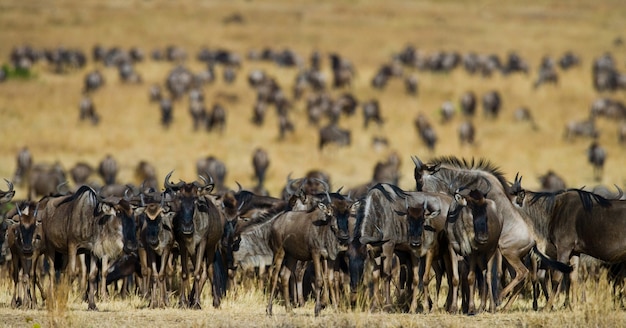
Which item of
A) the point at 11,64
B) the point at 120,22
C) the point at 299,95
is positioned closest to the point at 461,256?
the point at 299,95

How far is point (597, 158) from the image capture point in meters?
29.8

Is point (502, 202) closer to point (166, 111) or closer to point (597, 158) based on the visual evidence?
point (597, 158)

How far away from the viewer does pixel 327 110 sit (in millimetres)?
38344

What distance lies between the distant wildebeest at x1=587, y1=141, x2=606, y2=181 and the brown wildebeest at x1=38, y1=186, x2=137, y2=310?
2008 centimetres

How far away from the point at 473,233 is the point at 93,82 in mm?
33179

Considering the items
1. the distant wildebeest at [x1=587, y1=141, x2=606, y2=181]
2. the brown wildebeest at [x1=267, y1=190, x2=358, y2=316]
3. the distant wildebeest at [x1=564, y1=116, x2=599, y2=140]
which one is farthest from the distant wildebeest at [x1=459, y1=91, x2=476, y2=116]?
the brown wildebeest at [x1=267, y1=190, x2=358, y2=316]

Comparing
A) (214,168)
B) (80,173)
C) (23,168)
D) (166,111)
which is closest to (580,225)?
(214,168)

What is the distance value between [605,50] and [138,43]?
1132 inches

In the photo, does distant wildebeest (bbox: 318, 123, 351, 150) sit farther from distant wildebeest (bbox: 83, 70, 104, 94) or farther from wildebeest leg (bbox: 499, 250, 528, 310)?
wildebeest leg (bbox: 499, 250, 528, 310)

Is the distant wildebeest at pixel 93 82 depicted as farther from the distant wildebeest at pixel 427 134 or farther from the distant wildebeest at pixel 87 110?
the distant wildebeest at pixel 427 134

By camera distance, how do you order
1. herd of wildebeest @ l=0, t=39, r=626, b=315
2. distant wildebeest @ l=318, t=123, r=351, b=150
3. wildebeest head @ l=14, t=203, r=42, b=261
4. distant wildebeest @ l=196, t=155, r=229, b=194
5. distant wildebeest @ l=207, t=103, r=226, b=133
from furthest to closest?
distant wildebeest @ l=207, t=103, r=226, b=133 → distant wildebeest @ l=318, t=123, r=351, b=150 → distant wildebeest @ l=196, t=155, r=229, b=194 → wildebeest head @ l=14, t=203, r=42, b=261 → herd of wildebeest @ l=0, t=39, r=626, b=315

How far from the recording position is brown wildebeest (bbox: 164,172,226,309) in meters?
12.1

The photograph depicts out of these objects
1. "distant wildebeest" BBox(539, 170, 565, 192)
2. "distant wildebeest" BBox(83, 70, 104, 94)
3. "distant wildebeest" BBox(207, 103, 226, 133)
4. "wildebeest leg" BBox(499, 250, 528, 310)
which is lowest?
"wildebeest leg" BBox(499, 250, 528, 310)

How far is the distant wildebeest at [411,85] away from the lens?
4362 centimetres
